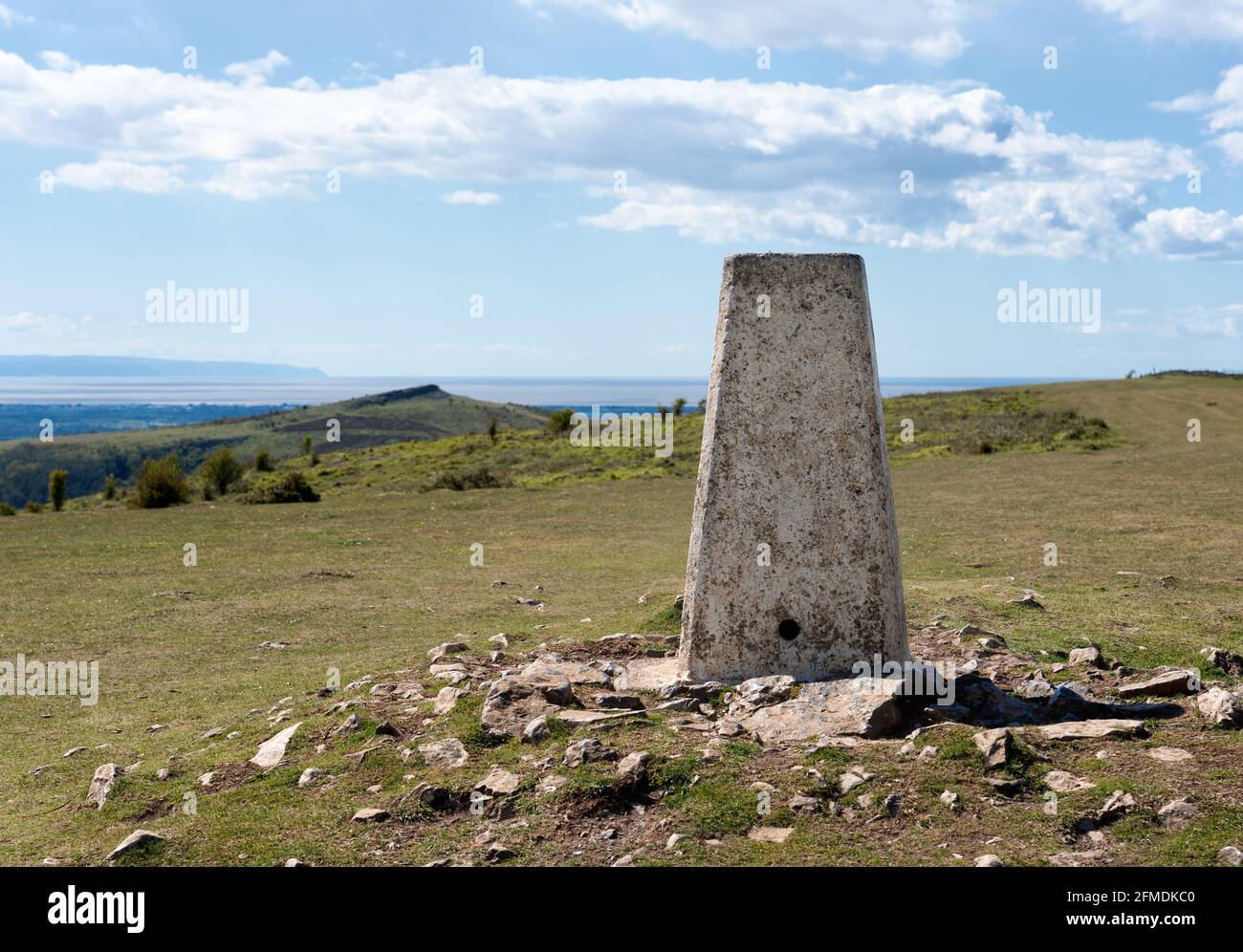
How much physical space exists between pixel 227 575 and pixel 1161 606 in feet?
48.2

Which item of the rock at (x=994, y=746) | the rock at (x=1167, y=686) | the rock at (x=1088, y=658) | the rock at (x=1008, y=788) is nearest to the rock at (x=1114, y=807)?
the rock at (x=1008, y=788)

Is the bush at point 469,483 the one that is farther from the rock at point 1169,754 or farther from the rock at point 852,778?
the rock at point 1169,754

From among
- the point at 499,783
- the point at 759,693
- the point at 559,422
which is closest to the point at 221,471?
the point at 559,422

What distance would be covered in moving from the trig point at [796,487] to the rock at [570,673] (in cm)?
99

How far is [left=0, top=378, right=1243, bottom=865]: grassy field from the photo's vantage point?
6391 mm

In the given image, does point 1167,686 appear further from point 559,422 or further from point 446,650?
point 559,422

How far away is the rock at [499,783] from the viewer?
22.8 feet

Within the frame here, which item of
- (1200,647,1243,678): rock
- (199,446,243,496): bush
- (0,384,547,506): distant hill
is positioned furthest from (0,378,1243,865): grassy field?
(0,384,547,506): distant hill

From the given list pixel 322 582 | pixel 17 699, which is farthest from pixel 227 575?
pixel 17 699

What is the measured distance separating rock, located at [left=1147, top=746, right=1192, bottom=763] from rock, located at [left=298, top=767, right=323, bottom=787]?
5.38 meters

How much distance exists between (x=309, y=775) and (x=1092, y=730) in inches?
205

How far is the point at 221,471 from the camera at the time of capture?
138ft

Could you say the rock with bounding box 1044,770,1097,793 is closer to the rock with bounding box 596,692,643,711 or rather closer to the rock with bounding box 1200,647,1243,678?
the rock with bounding box 596,692,643,711
